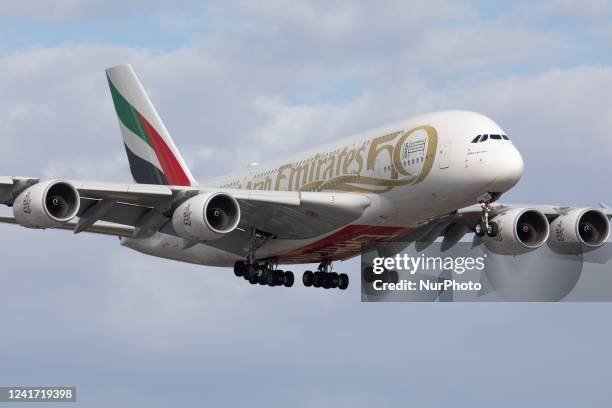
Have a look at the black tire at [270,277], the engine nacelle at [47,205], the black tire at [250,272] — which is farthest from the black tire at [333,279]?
the engine nacelle at [47,205]

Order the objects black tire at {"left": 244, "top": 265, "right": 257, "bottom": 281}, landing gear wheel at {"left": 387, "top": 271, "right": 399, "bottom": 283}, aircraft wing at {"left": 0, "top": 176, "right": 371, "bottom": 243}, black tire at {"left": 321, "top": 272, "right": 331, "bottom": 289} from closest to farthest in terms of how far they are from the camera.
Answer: aircraft wing at {"left": 0, "top": 176, "right": 371, "bottom": 243}, black tire at {"left": 244, "top": 265, "right": 257, "bottom": 281}, landing gear wheel at {"left": 387, "top": 271, "right": 399, "bottom": 283}, black tire at {"left": 321, "top": 272, "right": 331, "bottom": 289}

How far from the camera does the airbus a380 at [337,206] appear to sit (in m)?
40.6

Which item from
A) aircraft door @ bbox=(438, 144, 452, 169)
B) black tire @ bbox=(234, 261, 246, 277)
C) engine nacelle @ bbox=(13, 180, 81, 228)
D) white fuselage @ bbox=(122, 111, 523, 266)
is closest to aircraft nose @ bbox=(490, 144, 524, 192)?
white fuselage @ bbox=(122, 111, 523, 266)

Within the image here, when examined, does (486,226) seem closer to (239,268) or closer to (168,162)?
(239,268)

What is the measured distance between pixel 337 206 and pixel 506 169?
6206mm

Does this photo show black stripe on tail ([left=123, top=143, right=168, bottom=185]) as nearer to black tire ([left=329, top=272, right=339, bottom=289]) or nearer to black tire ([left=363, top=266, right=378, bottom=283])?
black tire ([left=329, top=272, right=339, bottom=289])

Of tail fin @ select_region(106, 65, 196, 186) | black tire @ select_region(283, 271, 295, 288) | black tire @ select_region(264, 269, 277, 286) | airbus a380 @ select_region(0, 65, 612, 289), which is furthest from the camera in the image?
tail fin @ select_region(106, 65, 196, 186)

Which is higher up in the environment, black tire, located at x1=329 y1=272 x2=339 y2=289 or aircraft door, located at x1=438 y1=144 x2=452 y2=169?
aircraft door, located at x1=438 y1=144 x2=452 y2=169

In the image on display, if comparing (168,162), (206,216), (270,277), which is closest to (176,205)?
(206,216)

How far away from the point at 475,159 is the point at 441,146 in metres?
1.30

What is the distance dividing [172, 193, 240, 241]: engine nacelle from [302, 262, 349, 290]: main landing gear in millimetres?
8900

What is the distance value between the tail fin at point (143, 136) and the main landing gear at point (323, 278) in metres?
7.60

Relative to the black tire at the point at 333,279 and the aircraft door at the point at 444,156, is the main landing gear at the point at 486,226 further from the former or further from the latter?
the black tire at the point at 333,279

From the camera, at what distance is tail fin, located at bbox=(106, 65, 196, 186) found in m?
55.5
